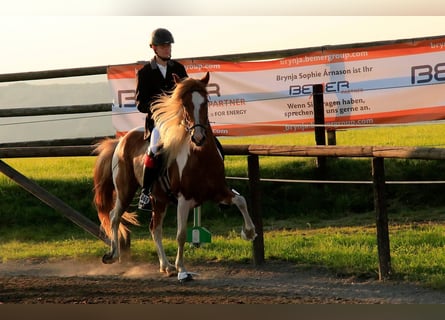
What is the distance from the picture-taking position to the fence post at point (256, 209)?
22.3 ft

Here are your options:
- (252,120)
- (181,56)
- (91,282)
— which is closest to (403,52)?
(252,120)

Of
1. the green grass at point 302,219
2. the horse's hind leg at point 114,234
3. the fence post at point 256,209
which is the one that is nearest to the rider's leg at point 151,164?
the horse's hind leg at point 114,234

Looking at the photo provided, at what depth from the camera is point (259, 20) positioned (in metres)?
5.21

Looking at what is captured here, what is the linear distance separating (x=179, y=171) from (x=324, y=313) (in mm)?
1829

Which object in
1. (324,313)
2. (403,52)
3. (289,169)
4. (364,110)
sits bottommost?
(324,313)

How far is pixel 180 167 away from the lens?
6152 millimetres

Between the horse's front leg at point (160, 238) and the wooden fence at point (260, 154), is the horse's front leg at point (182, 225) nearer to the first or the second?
the horse's front leg at point (160, 238)

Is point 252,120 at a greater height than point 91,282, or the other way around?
point 252,120

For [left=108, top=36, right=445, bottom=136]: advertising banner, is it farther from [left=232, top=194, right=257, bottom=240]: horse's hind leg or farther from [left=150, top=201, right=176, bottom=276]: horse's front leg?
[left=232, top=194, right=257, bottom=240]: horse's hind leg

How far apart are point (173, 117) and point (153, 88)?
51cm

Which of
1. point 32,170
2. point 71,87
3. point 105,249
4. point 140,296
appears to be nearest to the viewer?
point 140,296

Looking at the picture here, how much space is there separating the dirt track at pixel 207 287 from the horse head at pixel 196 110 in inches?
43.3

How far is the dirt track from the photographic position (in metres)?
5.50

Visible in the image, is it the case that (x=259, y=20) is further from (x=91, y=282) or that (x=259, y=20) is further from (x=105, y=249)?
(x=105, y=249)
